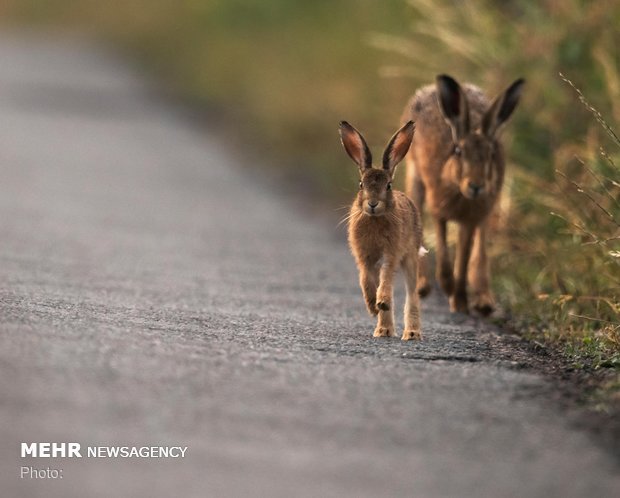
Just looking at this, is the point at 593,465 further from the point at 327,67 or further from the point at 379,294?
the point at 327,67

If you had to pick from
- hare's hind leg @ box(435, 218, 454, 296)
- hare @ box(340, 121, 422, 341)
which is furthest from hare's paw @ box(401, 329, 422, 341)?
hare's hind leg @ box(435, 218, 454, 296)

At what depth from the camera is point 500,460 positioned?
5324 millimetres

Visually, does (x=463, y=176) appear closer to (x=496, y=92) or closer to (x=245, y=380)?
(x=496, y=92)

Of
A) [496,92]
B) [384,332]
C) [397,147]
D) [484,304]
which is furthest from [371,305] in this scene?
[496,92]

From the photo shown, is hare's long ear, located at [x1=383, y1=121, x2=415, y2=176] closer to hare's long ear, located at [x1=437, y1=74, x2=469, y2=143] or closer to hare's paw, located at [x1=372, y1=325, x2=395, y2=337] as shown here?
hare's paw, located at [x1=372, y1=325, x2=395, y2=337]

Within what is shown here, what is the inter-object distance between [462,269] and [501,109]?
0.97 metres

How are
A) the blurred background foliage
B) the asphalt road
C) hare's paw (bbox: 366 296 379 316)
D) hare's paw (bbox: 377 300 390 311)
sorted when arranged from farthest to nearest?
the blurred background foliage < hare's paw (bbox: 366 296 379 316) < hare's paw (bbox: 377 300 390 311) < the asphalt road

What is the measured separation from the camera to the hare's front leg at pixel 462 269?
30.6ft

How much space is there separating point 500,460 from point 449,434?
0.31 metres

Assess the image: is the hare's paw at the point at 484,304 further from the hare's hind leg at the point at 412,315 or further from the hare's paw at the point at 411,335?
the hare's paw at the point at 411,335

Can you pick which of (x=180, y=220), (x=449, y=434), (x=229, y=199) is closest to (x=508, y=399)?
(x=449, y=434)

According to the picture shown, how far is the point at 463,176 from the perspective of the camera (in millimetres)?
9172

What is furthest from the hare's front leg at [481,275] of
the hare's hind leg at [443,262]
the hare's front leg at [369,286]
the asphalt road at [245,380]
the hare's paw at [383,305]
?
the hare's paw at [383,305]

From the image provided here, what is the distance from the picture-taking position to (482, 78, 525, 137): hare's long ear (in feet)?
30.7
